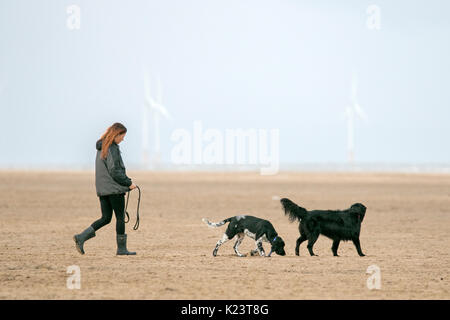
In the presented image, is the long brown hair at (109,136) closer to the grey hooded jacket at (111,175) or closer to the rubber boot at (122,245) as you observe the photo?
the grey hooded jacket at (111,175)

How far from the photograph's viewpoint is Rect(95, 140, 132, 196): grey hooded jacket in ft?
38.4

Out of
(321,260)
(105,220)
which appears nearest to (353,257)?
(321,260)

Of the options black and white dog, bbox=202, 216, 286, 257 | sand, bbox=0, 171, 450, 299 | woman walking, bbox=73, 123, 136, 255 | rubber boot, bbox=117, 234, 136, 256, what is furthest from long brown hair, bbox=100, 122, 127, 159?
black and white dog, bbox=202, 216, 286, 257

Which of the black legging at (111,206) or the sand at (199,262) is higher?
the black legging at (111,206)

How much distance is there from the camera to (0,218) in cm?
2028

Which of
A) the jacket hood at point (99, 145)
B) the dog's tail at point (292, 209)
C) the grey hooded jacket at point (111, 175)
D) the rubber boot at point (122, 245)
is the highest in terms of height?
the jacket hood at point (99, 145)

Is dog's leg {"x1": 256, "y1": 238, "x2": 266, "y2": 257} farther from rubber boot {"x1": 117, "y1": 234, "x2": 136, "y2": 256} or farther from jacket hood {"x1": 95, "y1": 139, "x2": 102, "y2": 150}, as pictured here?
jacket hood {"x1": 95, "y1": 139, "x2": 102, "y2": 150}

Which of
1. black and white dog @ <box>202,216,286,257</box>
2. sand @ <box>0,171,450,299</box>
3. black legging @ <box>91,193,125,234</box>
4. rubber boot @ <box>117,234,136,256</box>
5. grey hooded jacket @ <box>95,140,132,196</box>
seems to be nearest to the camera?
sand @ <box>0,171,450,299</box>

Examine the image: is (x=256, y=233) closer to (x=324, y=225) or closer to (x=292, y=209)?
(x=292, y=209)

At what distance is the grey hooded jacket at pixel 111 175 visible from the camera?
11.7 meters

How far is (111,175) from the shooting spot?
1172cm

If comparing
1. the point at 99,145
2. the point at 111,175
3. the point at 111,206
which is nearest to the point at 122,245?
the point at 111,206

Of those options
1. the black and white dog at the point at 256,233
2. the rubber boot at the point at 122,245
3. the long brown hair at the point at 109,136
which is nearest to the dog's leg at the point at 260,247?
the black and white dog at the point at 256,233
